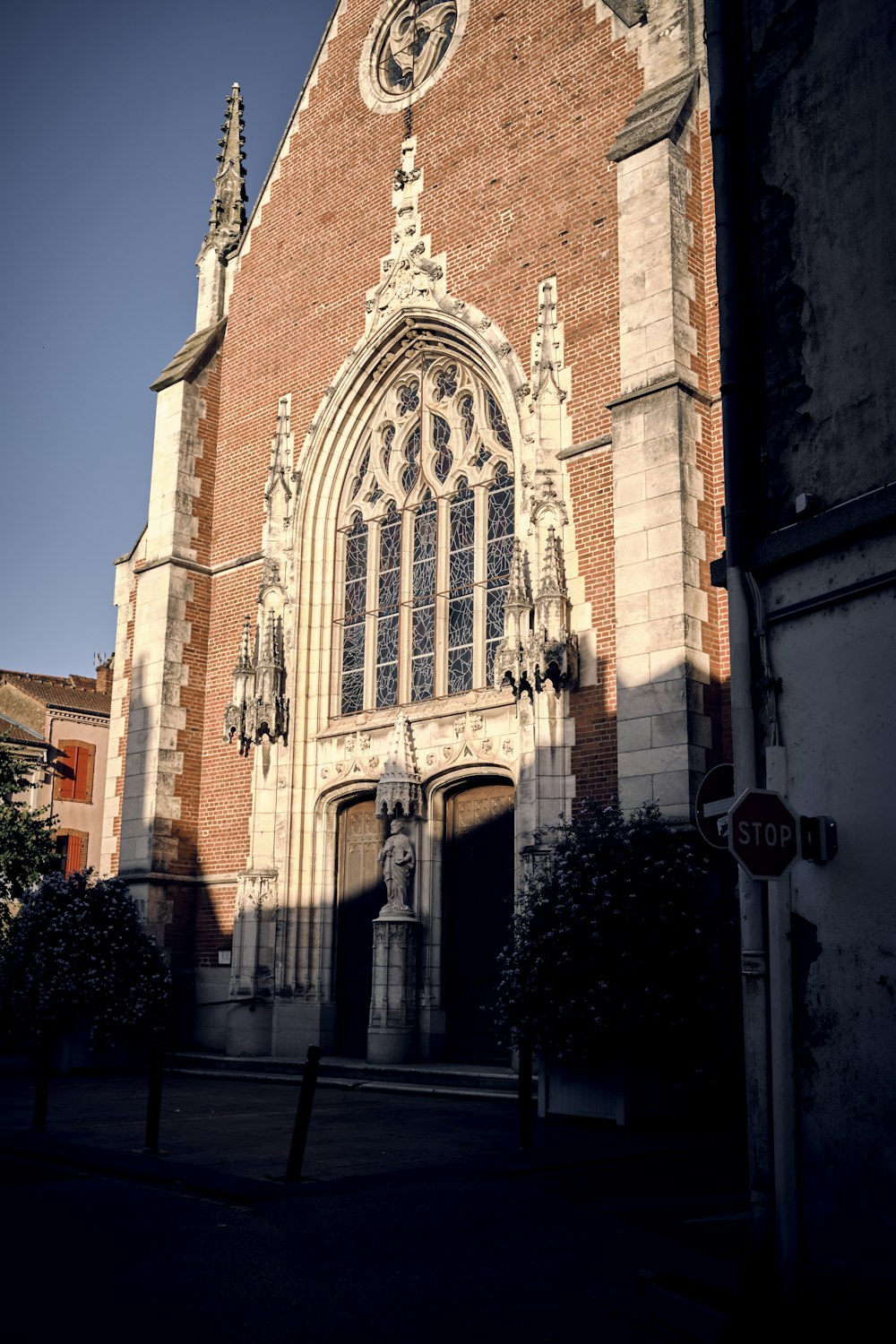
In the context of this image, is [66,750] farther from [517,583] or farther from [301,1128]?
[301,1128]

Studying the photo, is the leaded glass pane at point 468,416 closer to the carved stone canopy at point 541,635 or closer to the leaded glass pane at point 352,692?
the carved stone canopy at point 541,635

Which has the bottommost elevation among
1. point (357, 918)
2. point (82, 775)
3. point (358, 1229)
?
point (358, 1229)

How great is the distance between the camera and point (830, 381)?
6.84 metres

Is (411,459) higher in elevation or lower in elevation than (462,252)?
lower

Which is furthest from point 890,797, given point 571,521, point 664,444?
point 571,521

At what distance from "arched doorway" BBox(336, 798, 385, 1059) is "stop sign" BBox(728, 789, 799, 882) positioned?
478 inches

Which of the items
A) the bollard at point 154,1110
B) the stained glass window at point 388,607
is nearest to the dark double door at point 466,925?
the stained glass window at point 388,607

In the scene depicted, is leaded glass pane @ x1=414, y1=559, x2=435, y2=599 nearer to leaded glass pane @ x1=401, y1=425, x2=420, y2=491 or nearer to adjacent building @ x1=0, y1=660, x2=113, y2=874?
leaded glass pane @ x1=401, y1=425, x2=420, y2=491

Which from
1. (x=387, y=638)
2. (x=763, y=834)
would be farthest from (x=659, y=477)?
(x=763, y=834)

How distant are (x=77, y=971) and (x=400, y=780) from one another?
195 inches

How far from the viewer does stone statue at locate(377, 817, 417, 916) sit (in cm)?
1656

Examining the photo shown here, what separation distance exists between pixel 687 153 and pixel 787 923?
39.1ft

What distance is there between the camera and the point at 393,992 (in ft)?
53.2

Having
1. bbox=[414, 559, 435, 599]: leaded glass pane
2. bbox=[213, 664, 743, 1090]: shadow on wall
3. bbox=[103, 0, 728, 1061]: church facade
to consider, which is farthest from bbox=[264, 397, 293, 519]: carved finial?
bbox=[213, 664, 743, 1090]: shadow on wall
